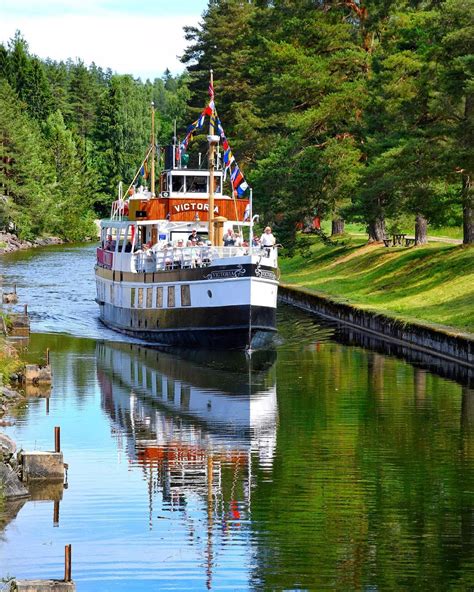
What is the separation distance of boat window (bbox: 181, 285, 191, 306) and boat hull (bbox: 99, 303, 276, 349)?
0.35m

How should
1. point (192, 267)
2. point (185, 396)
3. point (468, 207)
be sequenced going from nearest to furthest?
point (185, 396)
point (192, 267)
point (468, 207)

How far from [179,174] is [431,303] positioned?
1329 centimetres

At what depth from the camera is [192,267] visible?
5159 centimetres

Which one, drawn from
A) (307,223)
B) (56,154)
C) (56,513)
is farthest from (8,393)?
(56,154)

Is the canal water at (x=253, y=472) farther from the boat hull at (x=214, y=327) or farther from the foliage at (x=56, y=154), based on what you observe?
the foliage at (x=56, y=154)

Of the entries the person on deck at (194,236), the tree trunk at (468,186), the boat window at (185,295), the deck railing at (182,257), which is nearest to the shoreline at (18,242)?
the deck railing at (182,257)

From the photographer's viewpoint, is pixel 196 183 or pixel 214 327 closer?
pixel 214 327

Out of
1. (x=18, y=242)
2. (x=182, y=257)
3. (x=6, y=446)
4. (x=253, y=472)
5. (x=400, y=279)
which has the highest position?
(x=182, y=257)

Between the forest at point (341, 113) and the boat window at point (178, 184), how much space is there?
27.6ft

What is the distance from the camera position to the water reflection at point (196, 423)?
1004 inches

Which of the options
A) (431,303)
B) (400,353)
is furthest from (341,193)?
(400,353)

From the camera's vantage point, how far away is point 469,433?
33.2 meters

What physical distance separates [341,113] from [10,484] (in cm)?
5344

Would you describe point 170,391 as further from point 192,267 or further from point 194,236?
point 194,236
